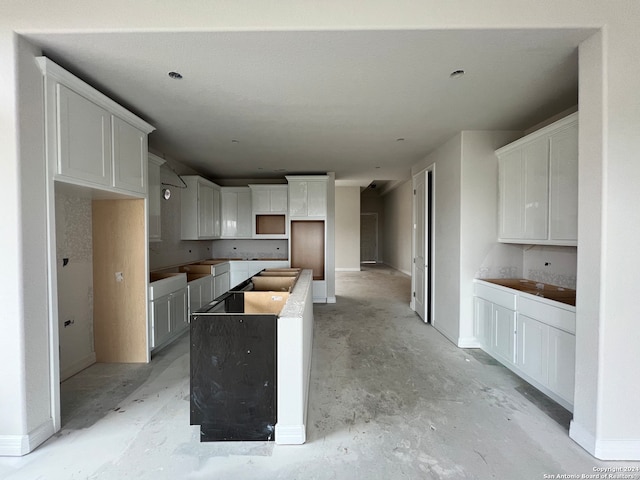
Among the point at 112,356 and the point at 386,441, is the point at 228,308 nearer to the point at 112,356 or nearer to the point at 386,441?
the point at 386,441

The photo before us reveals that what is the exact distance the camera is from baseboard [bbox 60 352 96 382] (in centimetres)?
277

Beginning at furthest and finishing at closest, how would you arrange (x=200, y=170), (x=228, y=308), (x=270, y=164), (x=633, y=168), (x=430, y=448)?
1. (x=200, y=170)
2. (x=270, y=164)
3. (x=228, y=308)
4. (x=430, y=448)
5. (x=633, y=168)

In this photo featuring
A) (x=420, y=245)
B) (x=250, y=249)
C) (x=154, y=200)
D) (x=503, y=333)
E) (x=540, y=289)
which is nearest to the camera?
(x=540, y=289)

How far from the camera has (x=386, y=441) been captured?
6.43 feet

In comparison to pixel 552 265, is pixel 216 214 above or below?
above

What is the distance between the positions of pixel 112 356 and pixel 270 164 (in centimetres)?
363

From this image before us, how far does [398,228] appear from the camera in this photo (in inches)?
424

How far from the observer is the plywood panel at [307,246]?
20.1 ft

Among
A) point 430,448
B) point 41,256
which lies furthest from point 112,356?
point 430,448

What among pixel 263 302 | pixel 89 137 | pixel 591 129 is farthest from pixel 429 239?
pixel 89 137

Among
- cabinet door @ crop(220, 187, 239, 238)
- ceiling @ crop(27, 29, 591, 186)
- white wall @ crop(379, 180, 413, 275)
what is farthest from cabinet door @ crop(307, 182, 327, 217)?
white wall @ crop(379, 180, 413, 275)

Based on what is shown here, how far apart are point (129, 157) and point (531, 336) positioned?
164 inches

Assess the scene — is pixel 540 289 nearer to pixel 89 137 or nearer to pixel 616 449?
pixel 616 449

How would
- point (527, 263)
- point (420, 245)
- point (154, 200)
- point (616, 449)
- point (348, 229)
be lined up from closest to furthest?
point (616, 449) < point (527, 263) < point (154, 200) < point (420, 245) < point (348, 229)
